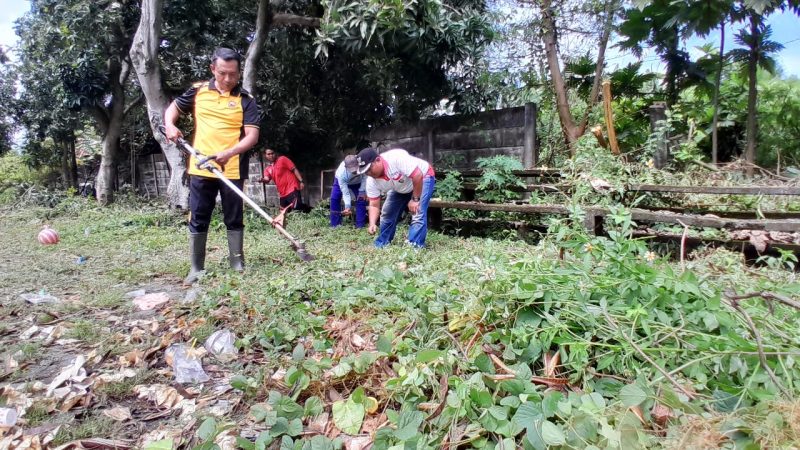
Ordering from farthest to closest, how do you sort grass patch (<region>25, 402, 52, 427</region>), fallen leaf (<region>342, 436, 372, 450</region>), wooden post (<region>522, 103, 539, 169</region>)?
wooden post (<region>522, 103, 539, 169</region>) → grass patch (<region>25, 402, 52, 427</region>) → fallen leaf (<region>342, 436, 372, 450</region>)

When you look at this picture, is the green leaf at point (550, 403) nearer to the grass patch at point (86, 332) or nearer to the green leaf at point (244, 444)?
the green leaf at point (244, 444)

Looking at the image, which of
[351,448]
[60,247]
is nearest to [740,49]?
[351,448]

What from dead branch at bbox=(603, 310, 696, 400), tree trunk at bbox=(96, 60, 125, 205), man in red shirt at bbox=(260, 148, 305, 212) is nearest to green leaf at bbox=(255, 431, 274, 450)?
dead branch at bbox=(603, 310, 696, 400)

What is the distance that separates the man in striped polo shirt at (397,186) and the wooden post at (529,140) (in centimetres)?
198

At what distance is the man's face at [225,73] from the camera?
3.88 meters

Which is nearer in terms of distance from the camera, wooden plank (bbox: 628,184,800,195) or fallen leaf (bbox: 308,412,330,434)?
fallen leaf (bbox: 308,412,330,434)

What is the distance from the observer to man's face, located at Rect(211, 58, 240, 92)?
153 inches

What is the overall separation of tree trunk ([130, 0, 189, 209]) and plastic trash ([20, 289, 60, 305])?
190 inches

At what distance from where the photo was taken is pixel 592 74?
7.68 metres

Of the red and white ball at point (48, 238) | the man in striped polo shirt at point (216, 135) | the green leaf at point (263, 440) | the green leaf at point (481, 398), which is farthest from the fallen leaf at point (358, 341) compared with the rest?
the red and white ball at point (48, 238)

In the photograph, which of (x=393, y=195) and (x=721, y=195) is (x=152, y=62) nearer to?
(x=393, y=195)

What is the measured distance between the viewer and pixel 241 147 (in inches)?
155

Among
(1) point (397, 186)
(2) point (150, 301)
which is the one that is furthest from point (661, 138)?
(2) point (150, 301)

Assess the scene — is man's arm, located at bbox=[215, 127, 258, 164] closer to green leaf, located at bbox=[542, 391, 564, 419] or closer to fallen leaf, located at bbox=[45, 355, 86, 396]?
fallen leaf, located at bbox=[45, 355, 86, 396]
